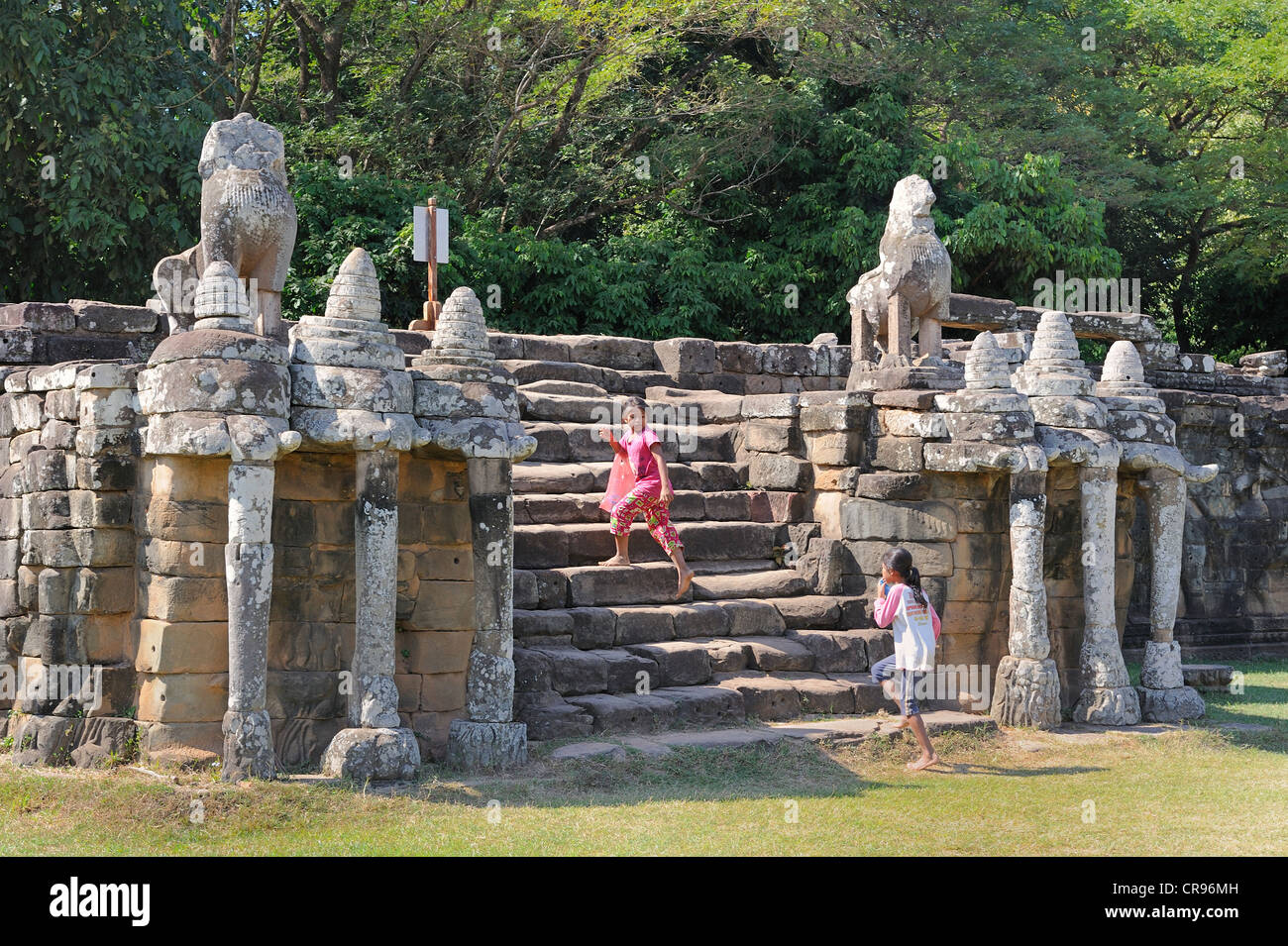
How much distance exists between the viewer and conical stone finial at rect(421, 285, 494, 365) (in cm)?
836

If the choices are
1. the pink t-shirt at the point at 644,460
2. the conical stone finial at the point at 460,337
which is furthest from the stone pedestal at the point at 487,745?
the pink t-shirt at the point at 644,460

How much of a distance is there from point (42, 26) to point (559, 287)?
6.65m

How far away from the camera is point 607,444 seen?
38.6 feet

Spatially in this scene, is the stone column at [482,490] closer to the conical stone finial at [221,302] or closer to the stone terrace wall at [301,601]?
the stone terrace wall at [301,601]

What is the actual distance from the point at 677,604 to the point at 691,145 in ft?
37.0

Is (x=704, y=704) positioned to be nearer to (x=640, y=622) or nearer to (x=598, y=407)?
(x=640, y=622)

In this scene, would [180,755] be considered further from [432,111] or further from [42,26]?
[432,111]

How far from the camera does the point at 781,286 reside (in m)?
19.7

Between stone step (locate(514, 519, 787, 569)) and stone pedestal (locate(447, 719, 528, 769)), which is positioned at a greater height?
stone step (locate(514, 519, 787, 569))

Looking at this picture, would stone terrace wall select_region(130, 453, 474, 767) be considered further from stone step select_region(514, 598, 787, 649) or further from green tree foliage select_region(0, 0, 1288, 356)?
green tree foliage select_region(0, 0, 1288, 356)

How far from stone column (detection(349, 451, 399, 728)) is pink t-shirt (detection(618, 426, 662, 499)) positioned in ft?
8.57

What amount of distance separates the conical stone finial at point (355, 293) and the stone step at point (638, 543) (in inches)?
92.6

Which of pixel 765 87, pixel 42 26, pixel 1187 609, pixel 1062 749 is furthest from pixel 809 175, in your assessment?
pixel 1062 749

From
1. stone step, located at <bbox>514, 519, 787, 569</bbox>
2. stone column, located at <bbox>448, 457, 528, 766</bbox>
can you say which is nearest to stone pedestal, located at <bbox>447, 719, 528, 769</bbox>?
stone column, located at <bbox>448, 457, 528, 766</bbox>
